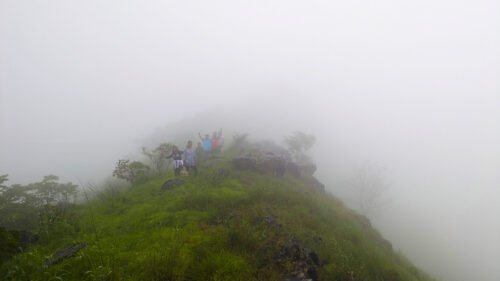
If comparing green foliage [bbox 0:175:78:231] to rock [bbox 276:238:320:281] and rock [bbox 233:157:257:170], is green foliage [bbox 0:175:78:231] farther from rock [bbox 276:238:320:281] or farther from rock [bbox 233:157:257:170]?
rock [bbox 233:157:257:170]

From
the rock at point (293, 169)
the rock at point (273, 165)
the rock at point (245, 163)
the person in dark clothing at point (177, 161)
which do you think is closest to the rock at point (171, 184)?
the person in dark clothing at point (177, 161)

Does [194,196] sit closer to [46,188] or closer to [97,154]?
[46,188]

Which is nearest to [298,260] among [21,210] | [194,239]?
[194,239]

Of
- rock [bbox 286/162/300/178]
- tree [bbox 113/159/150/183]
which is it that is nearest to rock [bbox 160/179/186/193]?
tree [bbox 113/159/150/183]

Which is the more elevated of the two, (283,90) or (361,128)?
(283,90)

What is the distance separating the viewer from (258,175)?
52.1 feet

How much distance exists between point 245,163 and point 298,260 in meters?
11.7

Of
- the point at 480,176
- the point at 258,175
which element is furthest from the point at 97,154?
the point at 480,176

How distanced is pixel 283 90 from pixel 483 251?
87313mm

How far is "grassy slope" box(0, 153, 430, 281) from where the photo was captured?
4445mm

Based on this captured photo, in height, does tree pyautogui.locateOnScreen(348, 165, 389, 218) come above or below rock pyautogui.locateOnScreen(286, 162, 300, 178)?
below

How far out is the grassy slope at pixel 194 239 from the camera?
4.45 meters

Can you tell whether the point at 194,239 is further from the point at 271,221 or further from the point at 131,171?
the point at 131,171

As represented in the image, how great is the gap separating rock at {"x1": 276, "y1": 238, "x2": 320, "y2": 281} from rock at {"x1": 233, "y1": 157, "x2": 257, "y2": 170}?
1090cm
